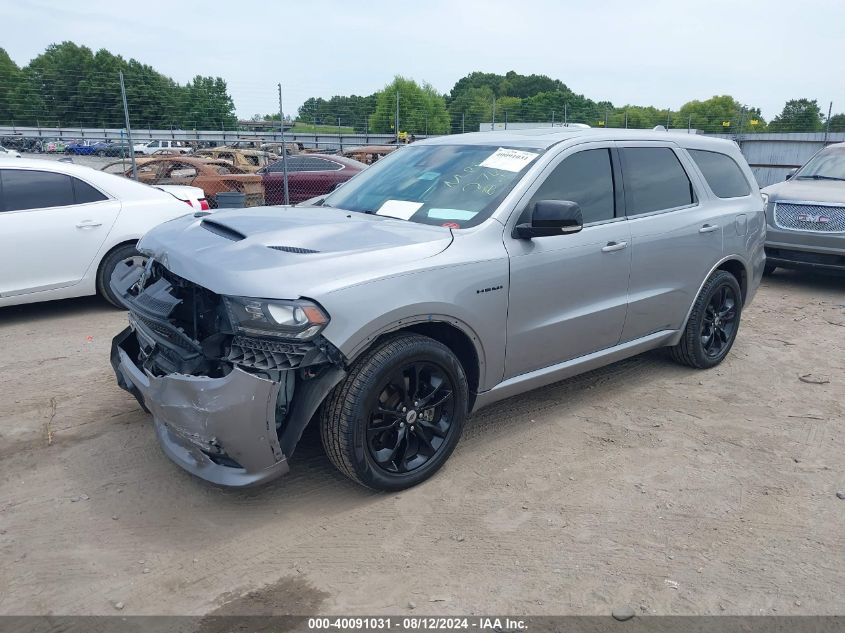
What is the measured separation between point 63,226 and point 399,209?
3864 millimetres

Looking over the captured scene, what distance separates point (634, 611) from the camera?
106 inches

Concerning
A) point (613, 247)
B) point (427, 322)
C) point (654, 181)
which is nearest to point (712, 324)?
point (654, 181)

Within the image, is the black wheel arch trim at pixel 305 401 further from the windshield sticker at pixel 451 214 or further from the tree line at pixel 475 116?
the tree line at pixel 475 116

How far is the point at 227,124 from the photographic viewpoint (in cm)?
2152

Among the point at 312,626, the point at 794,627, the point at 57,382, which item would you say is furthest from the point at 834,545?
the point at 57,382

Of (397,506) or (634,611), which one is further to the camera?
(397,506)

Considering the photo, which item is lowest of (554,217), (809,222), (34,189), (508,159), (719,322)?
(719,322)

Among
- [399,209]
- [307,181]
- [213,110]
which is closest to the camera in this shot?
[399,209]

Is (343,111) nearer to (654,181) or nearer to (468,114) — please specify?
(468,114)

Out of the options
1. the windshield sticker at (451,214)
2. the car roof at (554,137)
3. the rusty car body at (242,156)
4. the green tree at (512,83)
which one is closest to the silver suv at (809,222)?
the car roof at (554,137)

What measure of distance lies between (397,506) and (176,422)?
44.6 inches

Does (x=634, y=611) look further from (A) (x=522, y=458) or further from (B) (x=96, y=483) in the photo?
(B) (x=96, y=483)

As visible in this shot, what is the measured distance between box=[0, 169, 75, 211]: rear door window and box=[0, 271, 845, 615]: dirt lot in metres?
2.04

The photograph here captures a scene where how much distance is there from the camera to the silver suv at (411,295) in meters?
2.98
